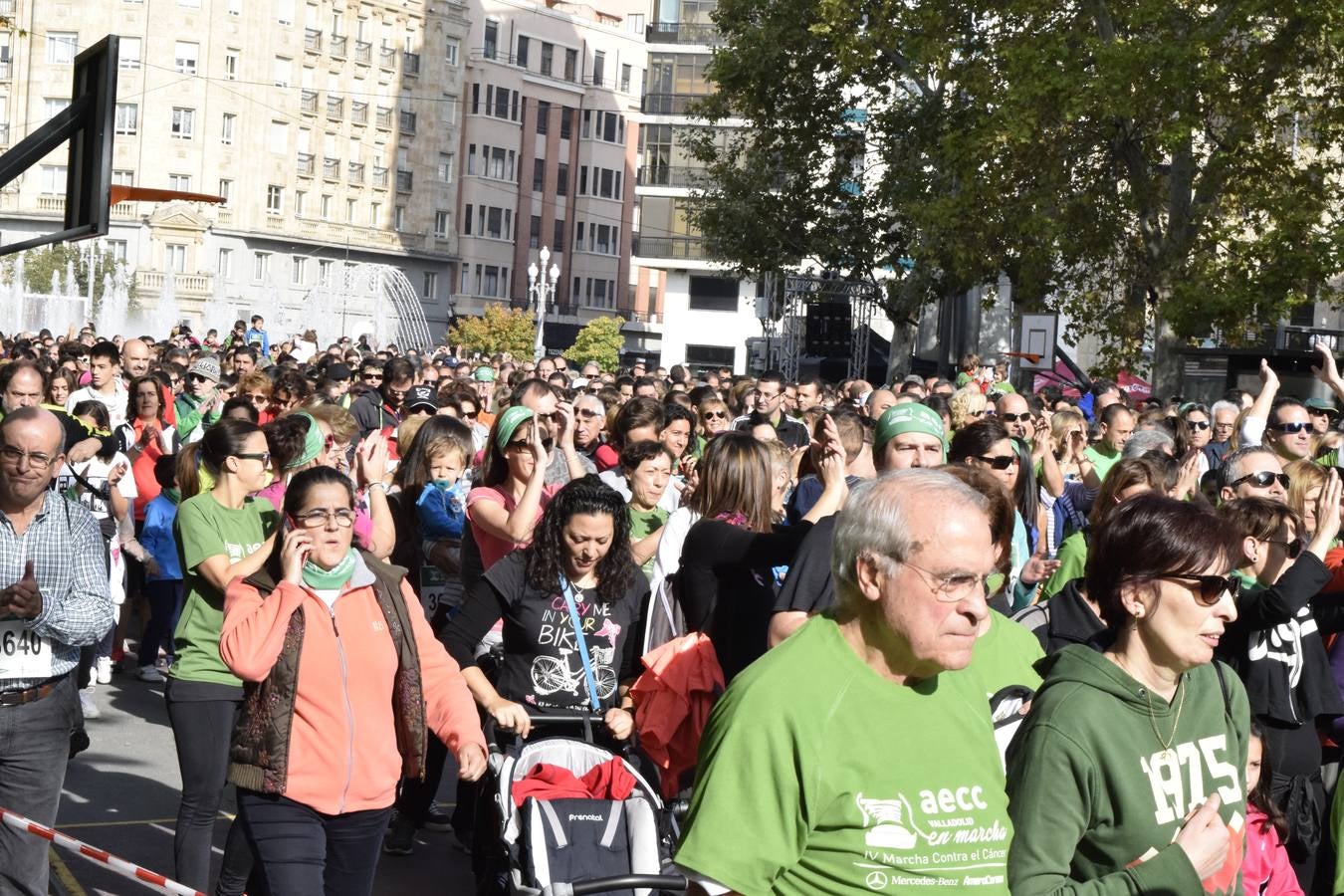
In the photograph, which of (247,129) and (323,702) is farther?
(247,129)

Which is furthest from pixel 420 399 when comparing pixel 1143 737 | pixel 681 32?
pixel 681 32

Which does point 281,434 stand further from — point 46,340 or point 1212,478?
Answer: point 46,340

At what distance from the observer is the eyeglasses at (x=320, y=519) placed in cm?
517

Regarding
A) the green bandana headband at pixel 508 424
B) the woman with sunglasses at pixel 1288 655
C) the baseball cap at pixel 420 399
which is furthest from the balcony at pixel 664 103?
the woman with sunglasses at pixel 1288 655

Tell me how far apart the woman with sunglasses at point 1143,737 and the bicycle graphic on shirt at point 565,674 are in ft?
9.06

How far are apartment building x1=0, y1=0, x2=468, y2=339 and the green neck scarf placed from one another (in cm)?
7342

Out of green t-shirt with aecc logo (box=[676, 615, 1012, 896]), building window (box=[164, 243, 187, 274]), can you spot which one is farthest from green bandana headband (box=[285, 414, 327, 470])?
building window (box=[164, 243, 187, 274])

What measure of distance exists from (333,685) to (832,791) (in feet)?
7.92

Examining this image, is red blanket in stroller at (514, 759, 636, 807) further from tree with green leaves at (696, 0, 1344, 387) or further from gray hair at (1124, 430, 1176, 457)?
tree with green leaves at (696, 0, 1344, 387)

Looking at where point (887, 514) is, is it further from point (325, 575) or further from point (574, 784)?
point (574, 784)

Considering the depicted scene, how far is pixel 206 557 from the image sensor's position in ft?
21.6

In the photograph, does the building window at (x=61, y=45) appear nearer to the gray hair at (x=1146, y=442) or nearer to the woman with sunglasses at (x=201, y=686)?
the gray hair at (x=1146, y=442)

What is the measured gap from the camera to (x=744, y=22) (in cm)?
3706

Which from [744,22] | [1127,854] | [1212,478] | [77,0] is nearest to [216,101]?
[77,0]
